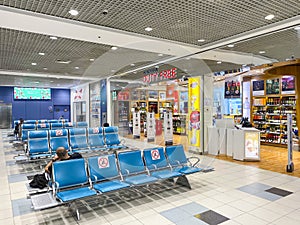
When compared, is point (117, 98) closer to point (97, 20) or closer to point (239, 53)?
point (239, 53)

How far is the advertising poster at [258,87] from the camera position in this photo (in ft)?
32.3

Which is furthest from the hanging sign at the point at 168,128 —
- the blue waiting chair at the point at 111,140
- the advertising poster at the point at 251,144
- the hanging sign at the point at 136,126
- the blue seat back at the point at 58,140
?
the blue seat back at the point at 58,140

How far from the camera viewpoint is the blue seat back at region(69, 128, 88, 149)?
22.0ft

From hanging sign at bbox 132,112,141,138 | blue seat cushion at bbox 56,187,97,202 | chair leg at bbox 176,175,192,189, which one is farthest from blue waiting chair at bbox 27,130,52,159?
hanging sign at bbox 132,112,141,138

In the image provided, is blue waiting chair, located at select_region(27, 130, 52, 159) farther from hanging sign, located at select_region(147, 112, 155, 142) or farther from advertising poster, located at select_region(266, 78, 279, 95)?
advertising poster, located at select_region(266, 78, 279, 95)

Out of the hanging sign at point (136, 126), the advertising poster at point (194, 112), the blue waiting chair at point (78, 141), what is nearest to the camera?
the blue waiting chair at point (78, 141)

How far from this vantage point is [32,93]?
1930cm

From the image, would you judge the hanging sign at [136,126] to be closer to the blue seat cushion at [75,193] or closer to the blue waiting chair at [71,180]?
the blue waiting chair at [71,180]

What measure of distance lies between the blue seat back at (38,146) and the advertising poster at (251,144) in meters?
5.63

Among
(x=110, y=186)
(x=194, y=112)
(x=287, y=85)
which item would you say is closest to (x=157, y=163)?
(x=110, y=186)

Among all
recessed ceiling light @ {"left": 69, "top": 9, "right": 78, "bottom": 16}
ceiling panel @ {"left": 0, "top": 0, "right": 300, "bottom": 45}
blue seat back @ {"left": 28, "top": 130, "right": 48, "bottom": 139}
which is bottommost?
blue seat back @ {"left": 28, "top": 130, "right": 48, "bottom": 139}

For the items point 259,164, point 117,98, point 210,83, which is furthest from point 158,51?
point 117,98

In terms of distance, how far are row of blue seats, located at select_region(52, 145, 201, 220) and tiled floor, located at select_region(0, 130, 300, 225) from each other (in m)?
0.32

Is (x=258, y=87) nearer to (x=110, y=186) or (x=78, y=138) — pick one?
(x=78, y=138)
